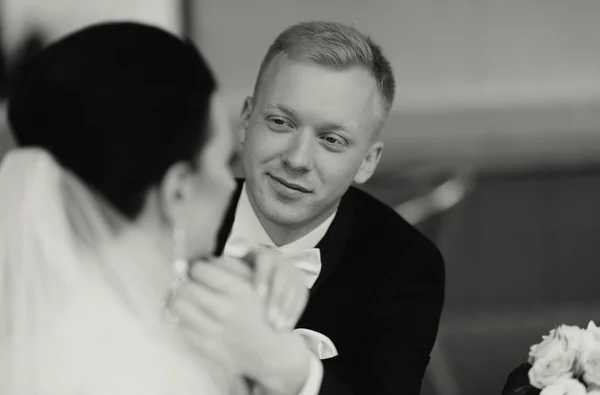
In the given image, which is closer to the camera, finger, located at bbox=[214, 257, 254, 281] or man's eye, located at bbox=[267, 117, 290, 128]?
finger, located at bbox=[214, 257, 254, 281]

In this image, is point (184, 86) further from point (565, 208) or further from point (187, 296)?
point (565, 208)

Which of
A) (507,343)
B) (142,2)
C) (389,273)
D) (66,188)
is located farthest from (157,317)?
(507,343)

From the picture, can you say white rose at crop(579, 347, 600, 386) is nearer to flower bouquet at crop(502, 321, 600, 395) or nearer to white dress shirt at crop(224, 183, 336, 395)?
flower bouquet at crop(502, 321, 600, 395)

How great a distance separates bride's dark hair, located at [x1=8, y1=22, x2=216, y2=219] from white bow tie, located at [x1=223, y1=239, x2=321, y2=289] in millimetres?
416

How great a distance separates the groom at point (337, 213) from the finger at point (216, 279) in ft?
1.06

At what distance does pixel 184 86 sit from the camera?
3.29 feet

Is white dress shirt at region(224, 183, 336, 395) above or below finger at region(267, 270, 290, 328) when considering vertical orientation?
above

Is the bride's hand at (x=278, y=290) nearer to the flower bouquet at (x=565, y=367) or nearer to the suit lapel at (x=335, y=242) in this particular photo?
the suit lapel at (x=335, y=242)

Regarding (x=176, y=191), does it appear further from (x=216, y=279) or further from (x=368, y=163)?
(x=368, y=163)

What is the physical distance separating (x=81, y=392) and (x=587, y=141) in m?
3.22

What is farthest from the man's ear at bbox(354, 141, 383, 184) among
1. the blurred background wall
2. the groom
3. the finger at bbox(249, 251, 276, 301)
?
the blurred background wall

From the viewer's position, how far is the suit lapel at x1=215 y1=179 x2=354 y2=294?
1473 mm

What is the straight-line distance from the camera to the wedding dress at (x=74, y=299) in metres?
0.97

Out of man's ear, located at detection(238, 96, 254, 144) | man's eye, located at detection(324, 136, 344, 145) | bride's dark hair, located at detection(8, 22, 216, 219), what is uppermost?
man's ear, located at detection(238, 96, 254, 144)
